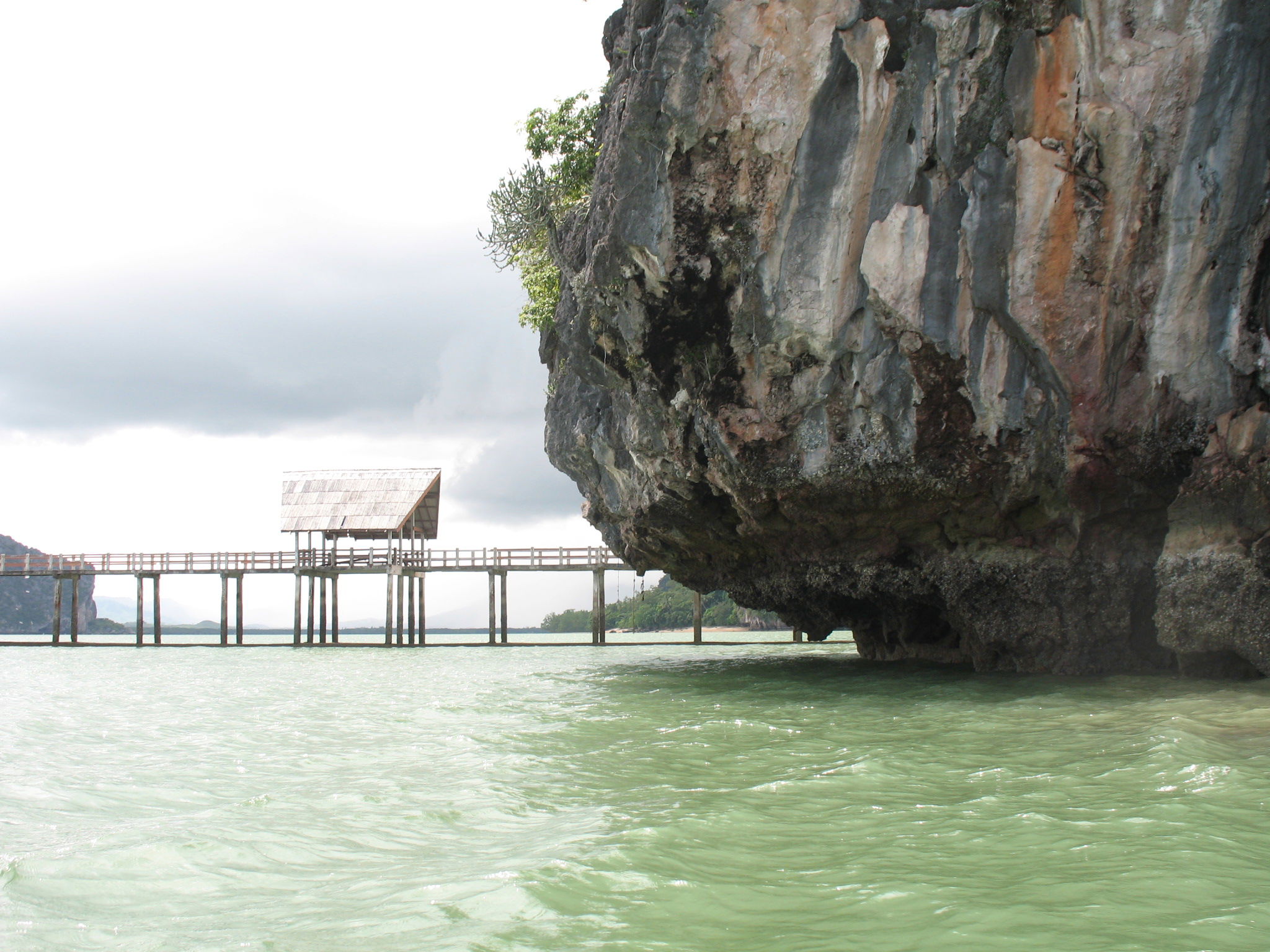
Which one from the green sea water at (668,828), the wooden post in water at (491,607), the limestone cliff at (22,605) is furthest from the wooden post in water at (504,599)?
the limestone cliff at (22,605)

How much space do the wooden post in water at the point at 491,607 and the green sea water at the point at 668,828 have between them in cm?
2109

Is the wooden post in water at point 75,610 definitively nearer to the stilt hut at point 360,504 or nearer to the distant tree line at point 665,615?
the stilt hut at point 360,504

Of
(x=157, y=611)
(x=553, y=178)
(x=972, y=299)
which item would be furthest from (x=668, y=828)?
(x=157, y=611)

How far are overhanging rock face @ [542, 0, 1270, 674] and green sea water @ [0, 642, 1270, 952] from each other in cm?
223

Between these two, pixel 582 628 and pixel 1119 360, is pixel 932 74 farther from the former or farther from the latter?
pixel 582 628

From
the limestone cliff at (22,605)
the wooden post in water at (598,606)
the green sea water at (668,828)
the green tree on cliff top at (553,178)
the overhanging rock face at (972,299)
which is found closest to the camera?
the green sea water at (668,828)

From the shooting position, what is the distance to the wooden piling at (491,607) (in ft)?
107

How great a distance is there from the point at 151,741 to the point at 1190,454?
12439mm

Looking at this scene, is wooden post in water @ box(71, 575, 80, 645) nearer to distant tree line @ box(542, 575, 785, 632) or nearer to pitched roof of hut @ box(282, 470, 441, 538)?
pitched roof of hut @ box(282, 470, 441, 538)

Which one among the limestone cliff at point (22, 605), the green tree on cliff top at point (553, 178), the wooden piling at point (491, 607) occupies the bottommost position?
the limestone cliff at point (22, 605)

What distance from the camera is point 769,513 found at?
49.0 ft

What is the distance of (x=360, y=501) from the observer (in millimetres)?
33906

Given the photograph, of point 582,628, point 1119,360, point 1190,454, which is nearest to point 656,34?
point 1119,360

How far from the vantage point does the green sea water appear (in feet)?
12.8
